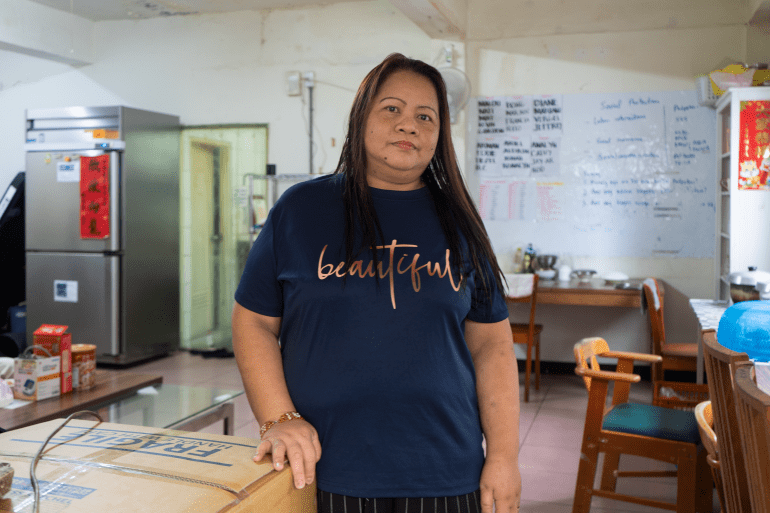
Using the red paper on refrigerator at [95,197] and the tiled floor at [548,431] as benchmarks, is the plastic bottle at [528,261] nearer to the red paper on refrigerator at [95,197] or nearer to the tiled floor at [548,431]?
the tiled floor at [548,431]

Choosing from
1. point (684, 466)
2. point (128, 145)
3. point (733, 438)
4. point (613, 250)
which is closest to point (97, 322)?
point (128, 145)

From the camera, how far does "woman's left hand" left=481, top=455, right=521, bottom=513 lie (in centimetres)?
108

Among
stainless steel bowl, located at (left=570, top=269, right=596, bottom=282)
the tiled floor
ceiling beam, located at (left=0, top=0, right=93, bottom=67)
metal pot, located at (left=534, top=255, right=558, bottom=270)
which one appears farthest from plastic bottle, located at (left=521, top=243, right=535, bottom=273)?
ceiling beam, located at (left=0, top=0, right=93, bottom=67)

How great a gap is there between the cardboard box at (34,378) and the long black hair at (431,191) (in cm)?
146

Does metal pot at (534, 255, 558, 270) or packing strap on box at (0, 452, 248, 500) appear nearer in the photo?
packing strap on box at (0, 452, 248, 500)

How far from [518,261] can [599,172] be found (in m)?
0.89

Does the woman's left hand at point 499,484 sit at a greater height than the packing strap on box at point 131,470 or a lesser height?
lesser

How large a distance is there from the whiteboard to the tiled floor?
1.07 meters

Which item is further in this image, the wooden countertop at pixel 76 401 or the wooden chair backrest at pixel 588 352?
the wooden chair backrest at pixel 588 352

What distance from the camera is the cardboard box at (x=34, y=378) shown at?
2094 millimetres

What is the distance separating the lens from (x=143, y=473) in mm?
804

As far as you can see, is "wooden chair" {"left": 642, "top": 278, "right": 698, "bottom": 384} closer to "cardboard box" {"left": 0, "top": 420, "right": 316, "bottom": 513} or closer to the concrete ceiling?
"cardboard box" {"left": 0, "top": 420, "right": 316, "bottom": 513}

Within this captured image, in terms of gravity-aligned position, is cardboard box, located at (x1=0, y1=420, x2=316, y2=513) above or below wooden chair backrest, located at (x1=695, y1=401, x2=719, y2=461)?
above

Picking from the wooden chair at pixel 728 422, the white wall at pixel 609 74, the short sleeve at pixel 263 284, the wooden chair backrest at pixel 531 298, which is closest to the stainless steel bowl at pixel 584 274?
the white wall at pixel 609 74
